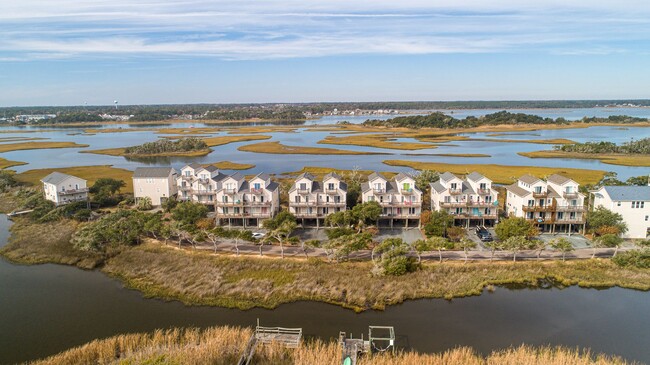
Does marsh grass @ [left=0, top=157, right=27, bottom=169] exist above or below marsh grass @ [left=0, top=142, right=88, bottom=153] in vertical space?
below

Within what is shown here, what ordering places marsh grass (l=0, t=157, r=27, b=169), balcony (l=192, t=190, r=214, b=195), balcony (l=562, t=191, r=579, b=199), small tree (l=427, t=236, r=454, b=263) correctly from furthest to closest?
marsh grass (l=0, t=157, r=27, b=169), balcony (l=192, t=190, r=214, b=195), balcony (l=562, t=191, r=579, b=199), small tree (l=427, t=236, r=454, b=263)

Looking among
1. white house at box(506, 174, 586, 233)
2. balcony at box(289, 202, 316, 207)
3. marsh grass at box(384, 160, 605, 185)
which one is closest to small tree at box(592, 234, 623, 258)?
white house at box(506, 174, 586, 233)

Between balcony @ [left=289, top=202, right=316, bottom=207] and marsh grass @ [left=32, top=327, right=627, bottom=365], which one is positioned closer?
marsh grass @ [left=32, top=327, right=627, bottom=365]

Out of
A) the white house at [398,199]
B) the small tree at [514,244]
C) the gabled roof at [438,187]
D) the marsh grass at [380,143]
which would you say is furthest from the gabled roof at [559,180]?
the marsh grass at [380,143]

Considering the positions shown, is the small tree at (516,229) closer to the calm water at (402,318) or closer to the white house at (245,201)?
the calm water at (402,318)

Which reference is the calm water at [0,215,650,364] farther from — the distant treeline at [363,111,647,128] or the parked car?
the distant treeline at [363,111,647,128]

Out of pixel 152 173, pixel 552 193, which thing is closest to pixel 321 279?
pixel 552 193
